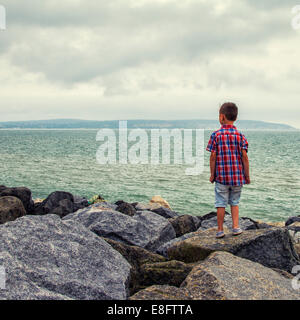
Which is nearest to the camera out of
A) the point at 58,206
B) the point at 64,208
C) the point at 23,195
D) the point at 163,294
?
the point at 163,294

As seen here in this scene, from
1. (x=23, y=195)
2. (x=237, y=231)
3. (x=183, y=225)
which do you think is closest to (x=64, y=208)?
(x=23, y=195)

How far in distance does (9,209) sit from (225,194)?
A: 5.53m

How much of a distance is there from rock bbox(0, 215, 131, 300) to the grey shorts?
184 cm

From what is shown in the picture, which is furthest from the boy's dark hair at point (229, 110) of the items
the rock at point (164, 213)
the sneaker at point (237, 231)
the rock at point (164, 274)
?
the rock at point (164, 213)

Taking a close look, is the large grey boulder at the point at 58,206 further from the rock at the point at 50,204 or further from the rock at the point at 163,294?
the rock at the point at 163,294

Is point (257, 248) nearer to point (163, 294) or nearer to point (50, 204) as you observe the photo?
point (163, 294)

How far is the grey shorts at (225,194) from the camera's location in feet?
18.8

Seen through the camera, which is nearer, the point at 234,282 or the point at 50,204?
the point at 234,282

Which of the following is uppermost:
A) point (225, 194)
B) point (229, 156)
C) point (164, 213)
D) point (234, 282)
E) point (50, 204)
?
point (229, 156)

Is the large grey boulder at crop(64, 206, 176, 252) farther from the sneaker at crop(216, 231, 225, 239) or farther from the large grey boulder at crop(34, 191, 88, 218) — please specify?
the large grey boulder at crop(34, 191, 88, 218)

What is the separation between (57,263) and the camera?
4266mm

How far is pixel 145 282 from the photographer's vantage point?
476 cm

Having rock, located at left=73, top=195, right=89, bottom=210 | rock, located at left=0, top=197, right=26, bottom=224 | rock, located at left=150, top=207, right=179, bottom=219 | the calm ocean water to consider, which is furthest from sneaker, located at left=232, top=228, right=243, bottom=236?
the calm ocean water
